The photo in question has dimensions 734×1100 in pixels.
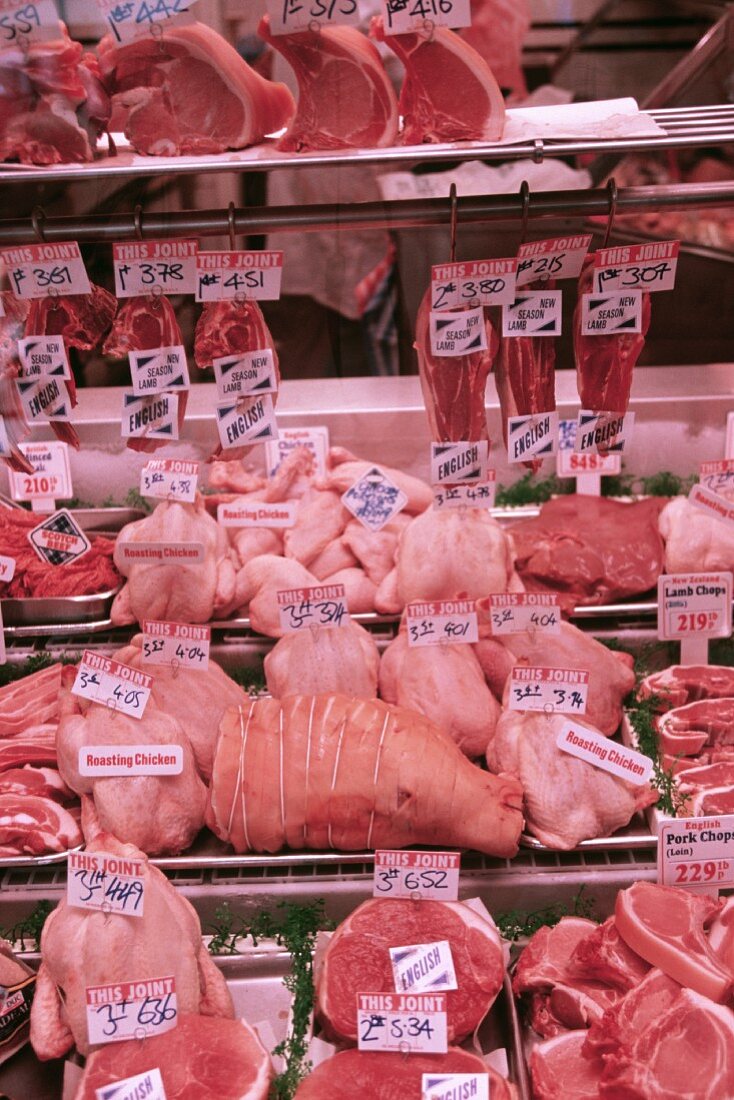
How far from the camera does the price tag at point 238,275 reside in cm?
224

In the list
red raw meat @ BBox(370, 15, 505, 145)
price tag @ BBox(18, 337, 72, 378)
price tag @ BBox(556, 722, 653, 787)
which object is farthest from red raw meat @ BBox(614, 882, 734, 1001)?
price tag @ BBox(18, 337, 72, 378)

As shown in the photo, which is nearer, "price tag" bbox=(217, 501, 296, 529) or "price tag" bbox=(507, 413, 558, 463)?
"price tag" bbox=(507, 413, 558, 463)

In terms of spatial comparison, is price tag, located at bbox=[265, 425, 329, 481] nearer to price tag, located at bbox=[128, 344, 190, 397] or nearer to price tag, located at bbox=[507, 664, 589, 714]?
price tag, located at bbox=[128, 344, 190, 397]

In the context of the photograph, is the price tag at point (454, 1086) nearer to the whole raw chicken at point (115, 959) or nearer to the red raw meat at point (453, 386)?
the whole raw chicken at point (115, 959)

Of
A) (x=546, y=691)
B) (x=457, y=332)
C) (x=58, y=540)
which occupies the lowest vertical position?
(x=546, y=691)

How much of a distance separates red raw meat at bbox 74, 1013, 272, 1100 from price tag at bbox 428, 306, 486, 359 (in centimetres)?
171

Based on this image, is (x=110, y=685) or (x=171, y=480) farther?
(x=171, y=480)

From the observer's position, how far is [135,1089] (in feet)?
6.68

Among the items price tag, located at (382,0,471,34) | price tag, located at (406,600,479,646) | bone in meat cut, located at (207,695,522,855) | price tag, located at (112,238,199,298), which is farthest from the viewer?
price tag, located at (406,600,479,646)

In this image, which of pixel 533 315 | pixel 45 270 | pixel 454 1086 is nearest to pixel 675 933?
pixel 454 1086

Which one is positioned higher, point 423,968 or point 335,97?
point 335,97

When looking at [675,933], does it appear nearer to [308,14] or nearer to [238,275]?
[238,275]

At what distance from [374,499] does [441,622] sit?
25.4 inches

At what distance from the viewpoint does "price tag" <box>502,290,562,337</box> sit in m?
2.39
